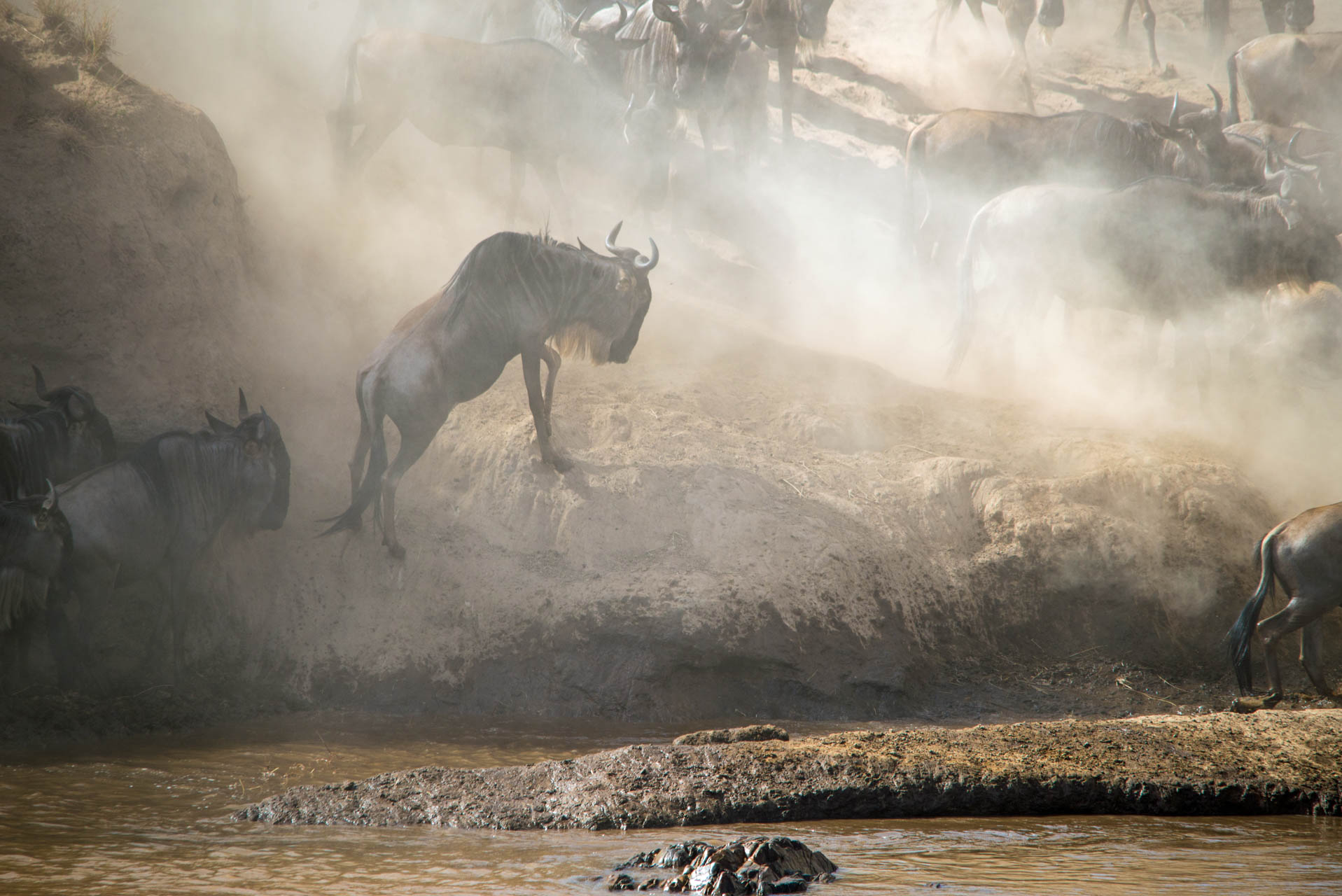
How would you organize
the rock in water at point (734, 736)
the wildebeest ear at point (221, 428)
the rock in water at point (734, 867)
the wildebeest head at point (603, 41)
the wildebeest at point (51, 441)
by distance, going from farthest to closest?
the wildebeest head at point (603, 41), the wildebeest ear at point (221, 428), the wildebeest at point (51, 441), the rock in water at point (734, 736), the rock in water at point (734, 867)

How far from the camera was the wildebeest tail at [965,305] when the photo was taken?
9.68 m

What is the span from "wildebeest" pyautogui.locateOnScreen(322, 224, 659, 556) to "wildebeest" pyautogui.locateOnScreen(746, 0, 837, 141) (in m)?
7.89

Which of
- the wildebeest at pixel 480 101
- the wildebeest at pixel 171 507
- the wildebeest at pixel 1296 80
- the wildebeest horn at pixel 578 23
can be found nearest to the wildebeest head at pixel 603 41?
the wildebeest horn at pixel 578 23

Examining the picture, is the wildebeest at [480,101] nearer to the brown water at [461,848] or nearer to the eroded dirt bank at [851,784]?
the brown water at [461,848]

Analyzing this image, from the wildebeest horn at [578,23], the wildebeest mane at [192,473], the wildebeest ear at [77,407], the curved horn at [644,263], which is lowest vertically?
the wildebeest mane at [192,473]

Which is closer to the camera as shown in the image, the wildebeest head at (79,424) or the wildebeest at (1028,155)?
the wildebeest head at (79,424)

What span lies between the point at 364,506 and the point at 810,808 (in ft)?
11.6

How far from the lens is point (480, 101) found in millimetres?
9273

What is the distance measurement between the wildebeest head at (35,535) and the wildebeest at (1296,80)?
46.6 feet

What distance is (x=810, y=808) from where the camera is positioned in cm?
340

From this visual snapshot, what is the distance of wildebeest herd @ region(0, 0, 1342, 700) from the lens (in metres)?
5.18

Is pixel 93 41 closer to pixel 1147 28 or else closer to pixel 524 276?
pixel 524 276

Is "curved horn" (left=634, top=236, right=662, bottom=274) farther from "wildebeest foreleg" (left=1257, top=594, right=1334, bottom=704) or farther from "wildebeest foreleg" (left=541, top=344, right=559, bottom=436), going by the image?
"wildebeest foreleg" (left=1257, top=594, right=1334, bottom=704)

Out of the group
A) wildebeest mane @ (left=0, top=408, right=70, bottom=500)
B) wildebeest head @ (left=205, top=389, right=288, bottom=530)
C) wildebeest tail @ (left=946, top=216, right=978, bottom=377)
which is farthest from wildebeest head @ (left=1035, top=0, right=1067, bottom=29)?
→ wildebeest mane @ (left=0, top=408, right=70, bottom=500)
